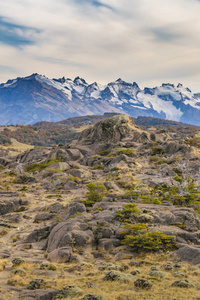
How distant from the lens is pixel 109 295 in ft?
37.2

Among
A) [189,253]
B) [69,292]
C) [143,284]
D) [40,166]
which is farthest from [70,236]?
[40,166]

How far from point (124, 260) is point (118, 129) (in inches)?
2487

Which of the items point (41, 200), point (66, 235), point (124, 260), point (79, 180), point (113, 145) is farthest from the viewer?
point (113, 145)

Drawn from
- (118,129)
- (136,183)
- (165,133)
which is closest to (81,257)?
(136,183)

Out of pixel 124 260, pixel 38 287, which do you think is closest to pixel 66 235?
pixel 124 260

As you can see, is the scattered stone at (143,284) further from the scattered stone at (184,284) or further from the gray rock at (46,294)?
the gray rock at (46,294)

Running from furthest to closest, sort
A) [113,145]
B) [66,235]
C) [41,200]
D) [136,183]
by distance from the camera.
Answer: [113,145] → [136,183] → [41,200] → [66,235]

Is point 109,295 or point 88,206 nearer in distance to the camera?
point 109,295

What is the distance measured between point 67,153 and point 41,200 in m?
29.3

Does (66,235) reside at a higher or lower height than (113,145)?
lower

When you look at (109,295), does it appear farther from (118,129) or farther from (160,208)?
(118,129)

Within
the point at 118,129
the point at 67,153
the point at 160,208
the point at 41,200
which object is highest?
the point at 118,129

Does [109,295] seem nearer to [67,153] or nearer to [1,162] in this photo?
[67,153]

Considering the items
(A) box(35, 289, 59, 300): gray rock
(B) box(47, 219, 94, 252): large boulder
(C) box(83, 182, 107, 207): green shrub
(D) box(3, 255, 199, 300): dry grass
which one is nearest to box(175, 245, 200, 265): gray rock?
(D) box(3, 255, 199, 300): dry grass
